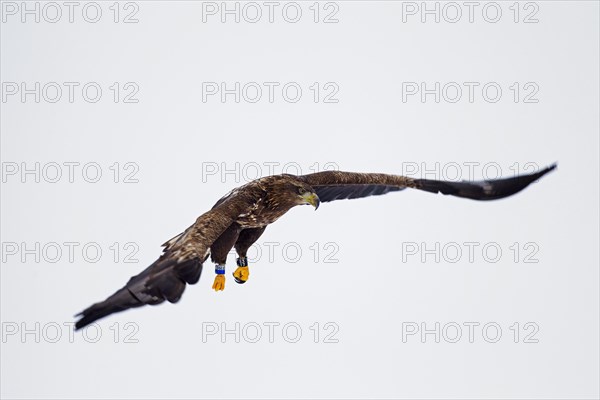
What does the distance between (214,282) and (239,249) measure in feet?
2.73

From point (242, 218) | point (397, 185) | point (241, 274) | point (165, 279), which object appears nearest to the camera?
point (165, 279)

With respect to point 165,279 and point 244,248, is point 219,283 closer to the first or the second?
point 244,248

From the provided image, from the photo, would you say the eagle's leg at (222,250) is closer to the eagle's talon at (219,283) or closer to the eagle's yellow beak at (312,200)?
the eagle's talon at (219,283)

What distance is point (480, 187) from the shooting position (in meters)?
12.7

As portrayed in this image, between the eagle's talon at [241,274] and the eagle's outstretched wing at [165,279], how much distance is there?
93.0 inches

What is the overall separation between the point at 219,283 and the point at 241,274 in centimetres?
66

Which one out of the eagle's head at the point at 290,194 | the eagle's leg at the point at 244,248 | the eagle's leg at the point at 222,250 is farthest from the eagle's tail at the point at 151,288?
the eagle's leg at the point at 244,248

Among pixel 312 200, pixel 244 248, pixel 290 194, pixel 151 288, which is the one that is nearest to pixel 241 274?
pixel 244 248

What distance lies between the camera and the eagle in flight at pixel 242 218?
342 inches

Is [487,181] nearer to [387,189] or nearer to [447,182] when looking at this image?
[447,182]

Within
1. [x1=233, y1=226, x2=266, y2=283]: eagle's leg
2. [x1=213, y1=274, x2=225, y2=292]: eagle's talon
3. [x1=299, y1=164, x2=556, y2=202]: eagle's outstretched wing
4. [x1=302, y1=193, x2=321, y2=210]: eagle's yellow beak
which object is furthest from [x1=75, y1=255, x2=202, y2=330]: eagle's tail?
[x1=299, y1=164, x2=556, y2=202]: eagle's outstretched wing

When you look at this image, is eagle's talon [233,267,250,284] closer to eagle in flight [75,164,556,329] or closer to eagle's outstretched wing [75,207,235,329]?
eagle in flight [75,164,556,329]

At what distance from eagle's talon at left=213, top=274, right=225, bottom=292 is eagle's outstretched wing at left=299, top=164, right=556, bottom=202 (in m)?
1.99

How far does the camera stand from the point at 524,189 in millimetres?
12562
